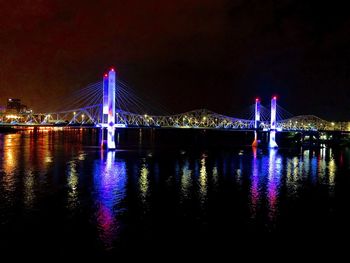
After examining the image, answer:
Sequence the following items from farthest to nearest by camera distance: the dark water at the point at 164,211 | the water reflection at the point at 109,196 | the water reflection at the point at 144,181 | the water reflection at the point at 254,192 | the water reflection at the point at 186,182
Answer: the water reflection at the point at 186,182
the water reflection at the point at 144,181
the water reflection at the point at 254,192
the water reflection at the point at 109,196
the dark water at the point at 164,211

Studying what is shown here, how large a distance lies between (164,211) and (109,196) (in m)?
3.65

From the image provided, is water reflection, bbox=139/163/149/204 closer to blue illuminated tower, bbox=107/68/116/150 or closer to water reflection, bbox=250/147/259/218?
water reflection, bbox=250/147/259/218

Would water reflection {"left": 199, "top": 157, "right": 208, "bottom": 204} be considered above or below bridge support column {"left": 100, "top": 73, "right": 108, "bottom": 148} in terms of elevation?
below

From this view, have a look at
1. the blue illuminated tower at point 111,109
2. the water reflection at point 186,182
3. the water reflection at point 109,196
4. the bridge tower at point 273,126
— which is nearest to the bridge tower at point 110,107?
the blue illuminated tower at point 111,109

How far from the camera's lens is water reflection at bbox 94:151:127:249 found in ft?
39.4

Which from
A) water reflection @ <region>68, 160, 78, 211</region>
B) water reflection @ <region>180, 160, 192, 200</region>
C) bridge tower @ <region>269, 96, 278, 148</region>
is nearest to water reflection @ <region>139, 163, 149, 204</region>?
water reflection @ <region>180, 160, 192, 200</region>

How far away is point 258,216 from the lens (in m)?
14.2

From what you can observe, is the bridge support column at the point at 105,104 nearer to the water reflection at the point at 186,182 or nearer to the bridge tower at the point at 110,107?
the bridge tower at the point at 110,107

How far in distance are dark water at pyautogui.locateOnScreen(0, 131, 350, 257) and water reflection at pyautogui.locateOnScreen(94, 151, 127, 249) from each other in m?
0.04

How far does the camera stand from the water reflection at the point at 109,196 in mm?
12000

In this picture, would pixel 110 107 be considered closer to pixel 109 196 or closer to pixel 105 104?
pixel 105 104

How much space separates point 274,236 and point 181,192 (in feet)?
23.2

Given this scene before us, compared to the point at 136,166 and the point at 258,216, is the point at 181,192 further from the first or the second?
the point at 136,166

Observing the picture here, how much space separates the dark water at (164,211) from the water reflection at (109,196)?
1.4 inches
